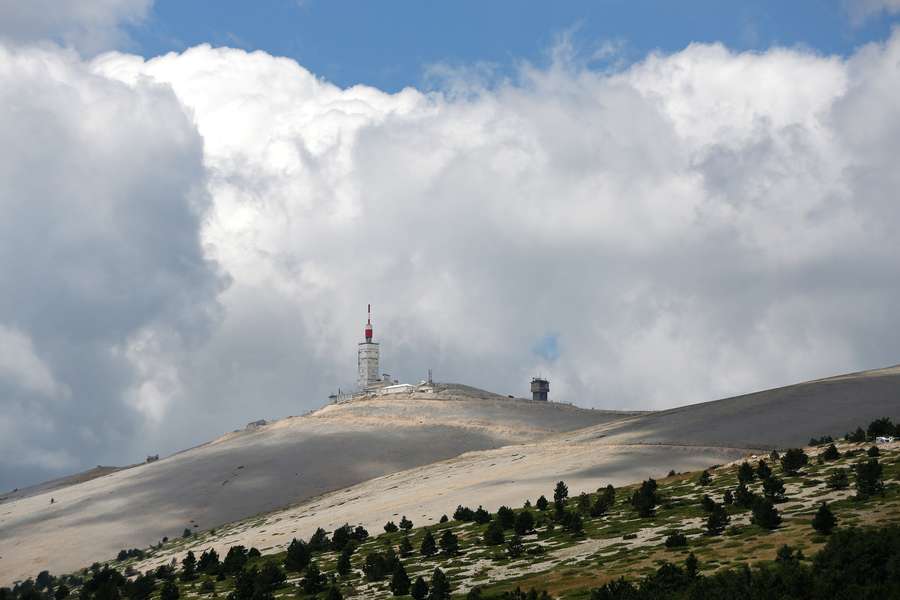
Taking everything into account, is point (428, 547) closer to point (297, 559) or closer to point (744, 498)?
point (297, 559)

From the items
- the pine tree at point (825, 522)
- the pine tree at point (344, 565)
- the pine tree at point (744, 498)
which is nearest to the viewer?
the pine tree at point (825, 522)

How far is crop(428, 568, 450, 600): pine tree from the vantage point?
166 ft

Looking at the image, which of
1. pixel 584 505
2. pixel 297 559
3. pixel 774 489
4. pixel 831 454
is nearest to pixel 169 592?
pixel 297 559

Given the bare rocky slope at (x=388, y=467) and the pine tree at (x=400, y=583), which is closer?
the pine tree at (x=400, y=583)

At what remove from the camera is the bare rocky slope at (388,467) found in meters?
91.2

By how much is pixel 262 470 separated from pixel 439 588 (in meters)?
79.9

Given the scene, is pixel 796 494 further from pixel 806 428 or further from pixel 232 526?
pixel 232 526

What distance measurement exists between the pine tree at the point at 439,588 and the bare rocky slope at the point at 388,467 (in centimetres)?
2797

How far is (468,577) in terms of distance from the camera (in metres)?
55.2

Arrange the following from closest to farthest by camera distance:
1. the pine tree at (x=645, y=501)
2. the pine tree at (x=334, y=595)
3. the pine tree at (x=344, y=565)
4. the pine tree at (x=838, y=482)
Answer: the pine tree at (x=334, y=595), the pine tree at (x=838, y=482), the pine tree at (x=344, y=565), the pine tree at (x=645, y=501)

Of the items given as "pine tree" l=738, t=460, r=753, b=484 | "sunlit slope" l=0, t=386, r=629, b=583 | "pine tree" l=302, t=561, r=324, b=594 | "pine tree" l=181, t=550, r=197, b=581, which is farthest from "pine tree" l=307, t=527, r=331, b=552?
"sunlit slope" l=0, t=386, r=629, b=583

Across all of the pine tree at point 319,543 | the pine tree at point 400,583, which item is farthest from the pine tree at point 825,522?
the pine tree at point 319,543

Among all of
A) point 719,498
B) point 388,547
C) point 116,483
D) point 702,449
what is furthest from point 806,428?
point 116,483

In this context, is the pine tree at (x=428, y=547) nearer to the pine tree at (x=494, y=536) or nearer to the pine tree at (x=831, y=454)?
the pine tree at (x=494, y=536)
